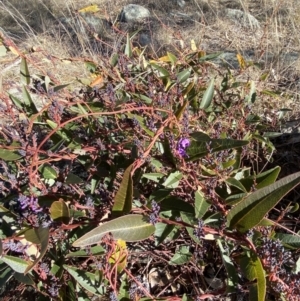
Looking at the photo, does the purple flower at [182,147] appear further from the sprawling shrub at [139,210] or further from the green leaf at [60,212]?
the green leaf at [60,212]

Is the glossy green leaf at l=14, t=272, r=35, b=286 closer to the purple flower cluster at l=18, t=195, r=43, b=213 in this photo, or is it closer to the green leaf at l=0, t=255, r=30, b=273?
the green leaf at l=0, t=255, r=30, b=273

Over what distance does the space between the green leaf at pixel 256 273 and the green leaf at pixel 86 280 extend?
0.92 ft

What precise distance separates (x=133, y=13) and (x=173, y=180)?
364cm

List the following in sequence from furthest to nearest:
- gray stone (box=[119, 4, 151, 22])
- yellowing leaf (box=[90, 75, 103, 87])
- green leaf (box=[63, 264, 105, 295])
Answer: gray stone (box=[119, 4, 151, 22]) < yellowing leaf (box=[90, 75, 103, 87]) < green leaf (box=[63, 264, 105, 295])

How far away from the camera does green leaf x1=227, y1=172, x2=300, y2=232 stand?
0.74 m

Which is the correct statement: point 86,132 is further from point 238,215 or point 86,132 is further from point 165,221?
point 238,215

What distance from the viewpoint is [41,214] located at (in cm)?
92

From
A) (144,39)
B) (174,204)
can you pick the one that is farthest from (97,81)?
(144,39)

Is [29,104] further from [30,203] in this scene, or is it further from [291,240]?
[291,240]

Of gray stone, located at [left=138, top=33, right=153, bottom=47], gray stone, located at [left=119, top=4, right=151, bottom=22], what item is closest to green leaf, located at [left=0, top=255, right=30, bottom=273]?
gray stone, located at [left=138, top=33, right=153, bottom=47]

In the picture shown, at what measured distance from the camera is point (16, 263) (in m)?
0.88

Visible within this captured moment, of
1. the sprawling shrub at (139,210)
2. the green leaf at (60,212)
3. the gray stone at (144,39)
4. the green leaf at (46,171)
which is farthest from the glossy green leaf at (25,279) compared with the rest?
the gray stone at (144,39)

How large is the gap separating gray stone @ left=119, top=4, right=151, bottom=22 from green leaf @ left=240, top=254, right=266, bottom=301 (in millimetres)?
3694

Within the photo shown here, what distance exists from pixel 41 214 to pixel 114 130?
1.04ft
